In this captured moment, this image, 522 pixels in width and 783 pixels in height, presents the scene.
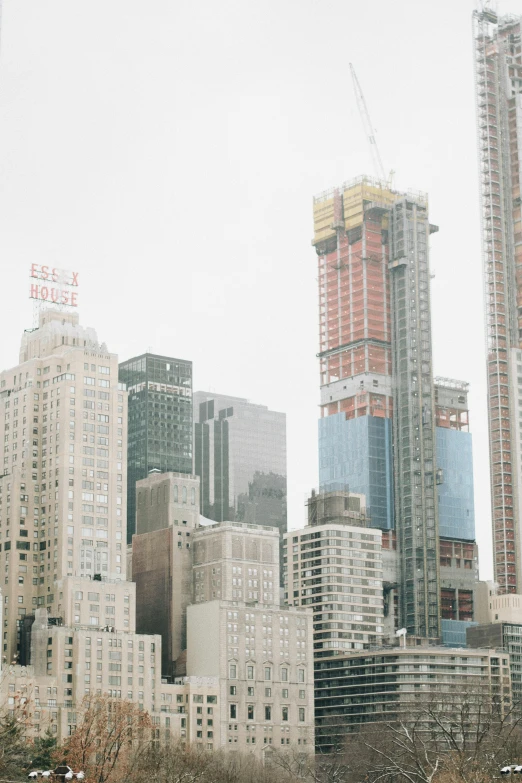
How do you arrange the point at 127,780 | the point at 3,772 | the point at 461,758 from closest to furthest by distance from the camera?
the point at 461,758, the point at 3,772, the point at 127,780

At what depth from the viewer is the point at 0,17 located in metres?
189

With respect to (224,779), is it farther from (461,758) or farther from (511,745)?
(461,758)

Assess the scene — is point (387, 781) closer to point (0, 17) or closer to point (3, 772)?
point (3, 772)

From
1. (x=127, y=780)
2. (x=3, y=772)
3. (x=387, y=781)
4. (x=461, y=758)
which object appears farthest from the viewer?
(x=387, y=781)

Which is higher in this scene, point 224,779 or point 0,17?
point 0,17

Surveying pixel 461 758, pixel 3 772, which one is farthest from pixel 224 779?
pixel 461 758

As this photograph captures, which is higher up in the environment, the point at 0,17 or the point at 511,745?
the point at 0,17

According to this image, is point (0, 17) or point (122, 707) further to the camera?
point (0, 17)

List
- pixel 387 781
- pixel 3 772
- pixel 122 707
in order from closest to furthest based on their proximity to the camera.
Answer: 1. pixel 3 772
2. pixel 122 707
3. pixel 387 781

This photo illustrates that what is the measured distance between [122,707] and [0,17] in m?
86.9

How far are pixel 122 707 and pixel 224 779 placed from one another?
16.8 metres

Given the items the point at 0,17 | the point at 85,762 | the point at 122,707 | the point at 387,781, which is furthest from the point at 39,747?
the point at 0,17

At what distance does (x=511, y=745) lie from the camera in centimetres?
15738

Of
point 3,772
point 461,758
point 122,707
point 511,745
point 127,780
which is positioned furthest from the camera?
point 122,707
